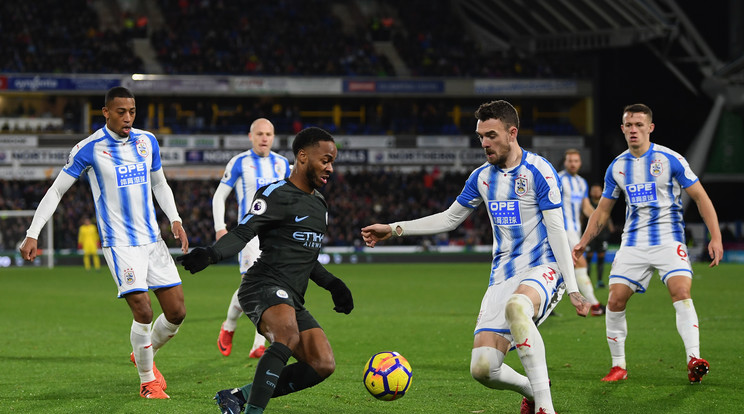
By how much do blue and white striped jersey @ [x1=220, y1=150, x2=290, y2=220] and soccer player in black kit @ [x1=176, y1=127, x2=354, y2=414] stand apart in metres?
4.43

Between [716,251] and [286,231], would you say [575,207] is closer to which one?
[716,251]

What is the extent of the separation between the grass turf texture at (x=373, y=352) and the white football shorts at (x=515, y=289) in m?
0.91

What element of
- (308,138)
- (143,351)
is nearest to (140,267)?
(143,351)

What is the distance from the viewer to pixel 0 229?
31469 millimetres

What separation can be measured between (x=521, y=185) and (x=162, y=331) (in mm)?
3548

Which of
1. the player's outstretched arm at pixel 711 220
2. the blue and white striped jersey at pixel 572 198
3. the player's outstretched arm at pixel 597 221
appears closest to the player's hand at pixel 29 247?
the player's outstretched arm at pixel 597 221

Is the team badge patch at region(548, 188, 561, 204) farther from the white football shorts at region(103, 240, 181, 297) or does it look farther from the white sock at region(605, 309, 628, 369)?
the white football shorts at region(103, 240, 181, 297)

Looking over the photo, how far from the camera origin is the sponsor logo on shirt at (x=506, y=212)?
6.19 m

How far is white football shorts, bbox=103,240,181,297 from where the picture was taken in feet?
23.9

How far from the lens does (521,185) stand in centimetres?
615

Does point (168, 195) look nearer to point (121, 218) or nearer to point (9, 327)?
point (121, 218)

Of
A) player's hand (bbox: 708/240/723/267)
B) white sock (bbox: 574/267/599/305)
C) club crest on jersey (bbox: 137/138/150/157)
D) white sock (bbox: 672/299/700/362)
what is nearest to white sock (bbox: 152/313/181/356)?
club crest on jersey (bbox: 137/138/150/157)

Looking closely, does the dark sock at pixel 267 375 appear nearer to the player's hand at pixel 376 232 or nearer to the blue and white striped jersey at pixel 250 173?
the player's hand at pixel 376 232

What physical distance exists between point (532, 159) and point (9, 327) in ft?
31.6
